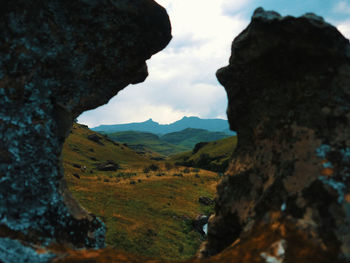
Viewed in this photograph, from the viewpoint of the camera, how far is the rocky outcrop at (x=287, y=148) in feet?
24.2

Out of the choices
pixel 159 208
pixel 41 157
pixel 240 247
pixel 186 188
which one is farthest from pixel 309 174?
pixel 186 188

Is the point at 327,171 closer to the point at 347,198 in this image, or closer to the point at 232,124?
the point at 347,198

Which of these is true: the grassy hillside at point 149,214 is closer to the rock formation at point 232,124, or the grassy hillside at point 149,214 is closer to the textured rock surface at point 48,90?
the rock formation at point 232,124

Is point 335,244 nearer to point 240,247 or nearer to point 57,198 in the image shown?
point 240,247

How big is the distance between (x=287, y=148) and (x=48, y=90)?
11403 mm

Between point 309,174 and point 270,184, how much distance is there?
5.67ft

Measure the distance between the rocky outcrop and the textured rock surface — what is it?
6521 millimetres

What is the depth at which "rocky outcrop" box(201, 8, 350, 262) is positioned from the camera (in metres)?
7.39

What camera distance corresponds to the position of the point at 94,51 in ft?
42.5

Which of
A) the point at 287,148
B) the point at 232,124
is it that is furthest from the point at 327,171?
the point at 232,124

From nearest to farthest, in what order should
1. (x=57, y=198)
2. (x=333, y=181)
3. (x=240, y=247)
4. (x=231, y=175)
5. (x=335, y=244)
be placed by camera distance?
(x=335, y=244) → (x=333, y=181) → (x=240, y=247) → (x=57, y=198) → (x=231, y=175)

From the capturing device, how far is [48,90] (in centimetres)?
1144

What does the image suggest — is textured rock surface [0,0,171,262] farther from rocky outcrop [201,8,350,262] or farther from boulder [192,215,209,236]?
boulder [192,215,209,236]

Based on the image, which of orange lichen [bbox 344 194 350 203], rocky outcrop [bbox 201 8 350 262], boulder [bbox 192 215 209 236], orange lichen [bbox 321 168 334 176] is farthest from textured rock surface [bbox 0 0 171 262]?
boulder [bbox 192 215 209 236]
